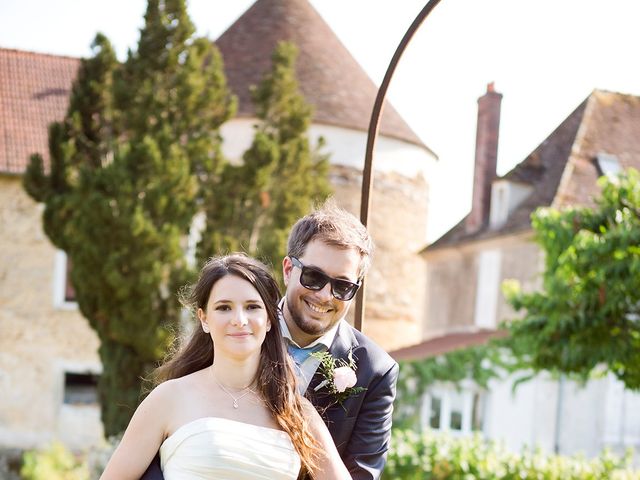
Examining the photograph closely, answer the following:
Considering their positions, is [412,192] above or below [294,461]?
above

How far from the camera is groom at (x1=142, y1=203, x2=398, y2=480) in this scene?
447cm

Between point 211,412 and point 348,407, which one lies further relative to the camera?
point 348,407

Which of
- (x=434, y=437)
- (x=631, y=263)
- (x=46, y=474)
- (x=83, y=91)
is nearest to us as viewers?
(x=631, y=263)

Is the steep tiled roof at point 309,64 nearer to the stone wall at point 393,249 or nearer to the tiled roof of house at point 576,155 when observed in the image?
the stone wall at point 393,249

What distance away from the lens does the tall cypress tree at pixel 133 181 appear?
16.7 metres

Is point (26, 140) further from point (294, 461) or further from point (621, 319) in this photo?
point (294, 461)

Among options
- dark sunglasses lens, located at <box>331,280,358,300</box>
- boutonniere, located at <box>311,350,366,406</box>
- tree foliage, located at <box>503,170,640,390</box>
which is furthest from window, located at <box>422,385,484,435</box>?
dark sunglasses lens, located at <box>331,280,358,300</box>

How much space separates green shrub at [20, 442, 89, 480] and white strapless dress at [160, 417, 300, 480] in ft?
38.8

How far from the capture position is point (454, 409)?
23.3m

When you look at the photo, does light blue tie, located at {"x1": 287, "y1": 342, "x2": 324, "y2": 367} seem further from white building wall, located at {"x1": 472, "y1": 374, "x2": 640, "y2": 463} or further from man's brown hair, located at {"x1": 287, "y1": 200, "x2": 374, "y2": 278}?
white building wall, located at {"x1": 472, "y1": 374, "x2": 640, "y2": 463}

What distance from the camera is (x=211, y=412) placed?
158 inches

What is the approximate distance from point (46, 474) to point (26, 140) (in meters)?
10.4

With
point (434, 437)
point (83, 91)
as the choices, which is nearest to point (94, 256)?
point (83, 91)

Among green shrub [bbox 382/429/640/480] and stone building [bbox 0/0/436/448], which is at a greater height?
stone building [bbox 0/0/436/448]
